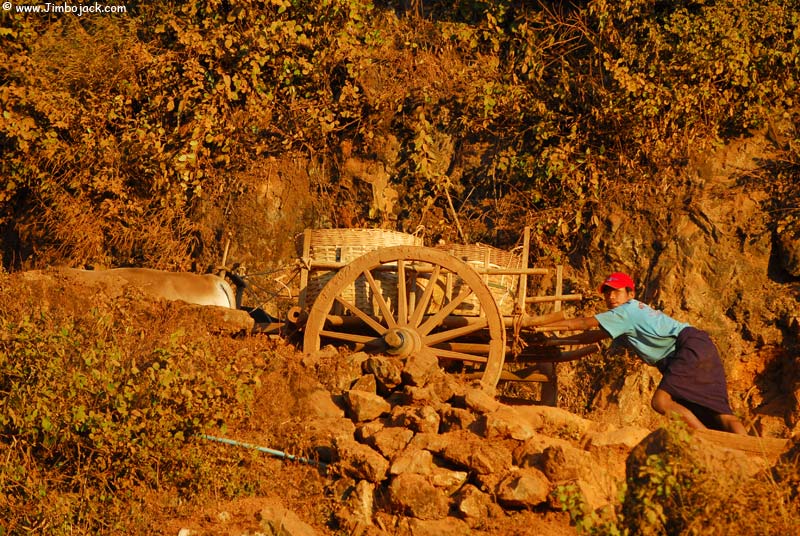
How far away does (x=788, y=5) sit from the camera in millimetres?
11164

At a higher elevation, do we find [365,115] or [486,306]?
[365,115]

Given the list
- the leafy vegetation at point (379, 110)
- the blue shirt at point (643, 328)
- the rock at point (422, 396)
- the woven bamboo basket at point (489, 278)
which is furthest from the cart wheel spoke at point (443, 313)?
the leafy vegetation at point (379, 110)

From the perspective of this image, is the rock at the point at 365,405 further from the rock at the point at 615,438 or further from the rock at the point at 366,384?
the rock at the point at 615,438

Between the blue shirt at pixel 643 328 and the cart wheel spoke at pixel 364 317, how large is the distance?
1.73 m

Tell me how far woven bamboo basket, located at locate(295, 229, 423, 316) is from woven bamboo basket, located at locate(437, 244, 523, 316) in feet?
1.70

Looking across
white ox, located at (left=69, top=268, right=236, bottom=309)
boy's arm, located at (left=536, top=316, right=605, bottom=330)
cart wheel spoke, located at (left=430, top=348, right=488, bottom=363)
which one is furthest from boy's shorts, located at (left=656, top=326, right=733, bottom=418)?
white ox, located at (left=69, top=268, right=236, bottom=309)

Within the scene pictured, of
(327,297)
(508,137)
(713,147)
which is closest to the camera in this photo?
(327,297)

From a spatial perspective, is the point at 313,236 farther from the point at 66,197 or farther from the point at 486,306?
the point at 66,197

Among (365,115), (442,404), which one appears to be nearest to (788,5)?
(365,115)

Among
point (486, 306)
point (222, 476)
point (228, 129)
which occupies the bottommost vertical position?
point (222, 476)

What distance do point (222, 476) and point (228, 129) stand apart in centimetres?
593

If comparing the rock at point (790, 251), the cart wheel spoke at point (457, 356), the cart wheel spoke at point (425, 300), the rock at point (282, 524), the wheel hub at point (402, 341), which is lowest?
the rock at point (282, 524)

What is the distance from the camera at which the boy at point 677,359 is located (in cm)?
747

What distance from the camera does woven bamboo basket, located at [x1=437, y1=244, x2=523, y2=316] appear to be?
8516 millimetres
